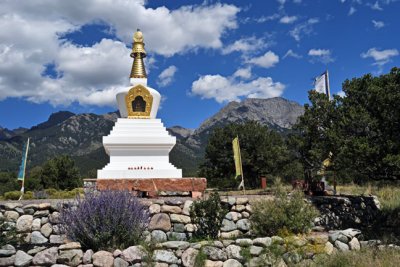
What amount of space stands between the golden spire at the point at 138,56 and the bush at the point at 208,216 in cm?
1291

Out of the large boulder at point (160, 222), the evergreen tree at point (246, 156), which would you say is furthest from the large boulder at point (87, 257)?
the evergreen tree at point (246, 156)

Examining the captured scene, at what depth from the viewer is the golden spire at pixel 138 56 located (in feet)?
73.8

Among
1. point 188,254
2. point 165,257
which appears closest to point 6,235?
point 165,257

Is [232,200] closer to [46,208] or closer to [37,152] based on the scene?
[46,208]

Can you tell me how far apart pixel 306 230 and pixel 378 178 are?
4.39 metres

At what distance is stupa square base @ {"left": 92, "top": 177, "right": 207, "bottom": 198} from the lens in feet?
51.0

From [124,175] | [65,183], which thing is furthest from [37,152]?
[124,175]

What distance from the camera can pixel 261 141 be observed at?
41.1 meters

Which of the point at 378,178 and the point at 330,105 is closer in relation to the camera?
the point at 378,178

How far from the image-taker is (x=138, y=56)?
2295 cm

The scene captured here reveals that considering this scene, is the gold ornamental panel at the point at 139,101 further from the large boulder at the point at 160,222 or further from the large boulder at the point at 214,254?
the large boulder at the point at 214,254

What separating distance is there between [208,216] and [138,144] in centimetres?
917

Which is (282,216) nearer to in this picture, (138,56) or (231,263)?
(231,263)

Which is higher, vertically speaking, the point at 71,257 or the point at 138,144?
the point at 138,144
